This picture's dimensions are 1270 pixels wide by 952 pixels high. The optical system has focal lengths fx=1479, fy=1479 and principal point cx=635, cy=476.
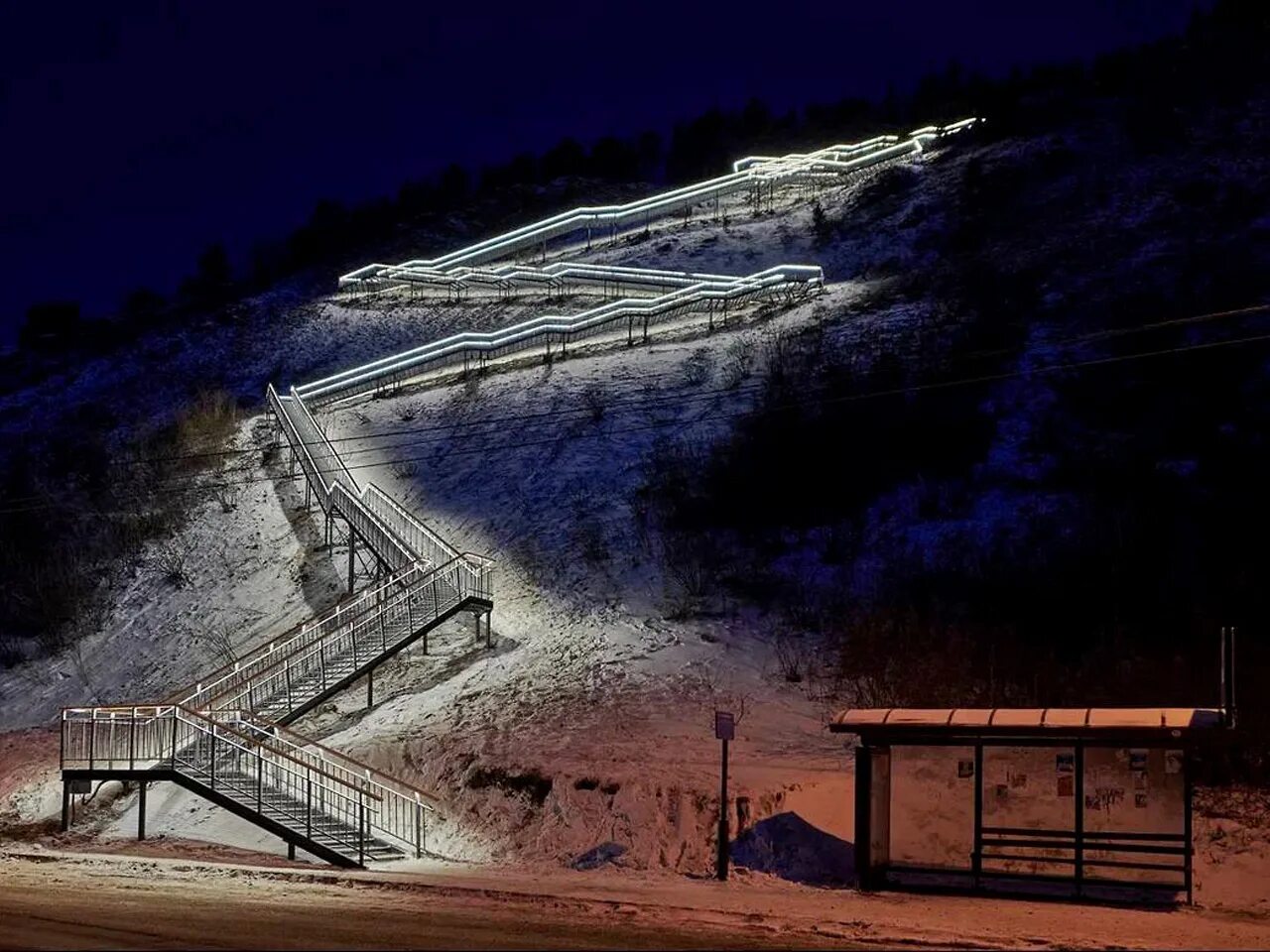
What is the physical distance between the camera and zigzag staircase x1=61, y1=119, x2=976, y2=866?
23.9m

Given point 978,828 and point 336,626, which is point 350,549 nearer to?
point 336,626

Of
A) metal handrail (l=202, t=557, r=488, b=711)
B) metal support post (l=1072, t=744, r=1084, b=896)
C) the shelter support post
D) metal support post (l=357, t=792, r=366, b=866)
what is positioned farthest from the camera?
metal handrail (l=202, t=557, r=488, b=711)

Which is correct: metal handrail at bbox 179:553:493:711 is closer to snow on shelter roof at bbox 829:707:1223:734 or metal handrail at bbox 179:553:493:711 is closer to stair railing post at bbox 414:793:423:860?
stair railing post at bbox 414:793:423:860

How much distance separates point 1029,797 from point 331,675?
14804mm

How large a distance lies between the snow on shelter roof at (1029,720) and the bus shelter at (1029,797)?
0.02 m

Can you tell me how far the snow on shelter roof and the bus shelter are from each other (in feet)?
0.06

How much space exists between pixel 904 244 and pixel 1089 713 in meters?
41.3

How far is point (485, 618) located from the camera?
33.2 meters

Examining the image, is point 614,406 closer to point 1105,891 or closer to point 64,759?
point 64,759

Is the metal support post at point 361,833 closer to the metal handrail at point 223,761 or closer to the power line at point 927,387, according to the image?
the metal handrail at point 223,761

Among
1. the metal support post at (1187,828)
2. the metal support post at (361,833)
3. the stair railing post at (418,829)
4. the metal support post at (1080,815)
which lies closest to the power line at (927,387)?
the stair railing post at (418,829)

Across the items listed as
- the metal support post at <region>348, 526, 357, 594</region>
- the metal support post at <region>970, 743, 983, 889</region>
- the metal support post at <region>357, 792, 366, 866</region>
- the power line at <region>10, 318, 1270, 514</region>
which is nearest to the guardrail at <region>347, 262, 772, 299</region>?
the power line at <region>10, 318, 1270, 514</region>

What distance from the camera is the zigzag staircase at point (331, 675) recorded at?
23.9 meters

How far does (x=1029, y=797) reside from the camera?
19.5m
